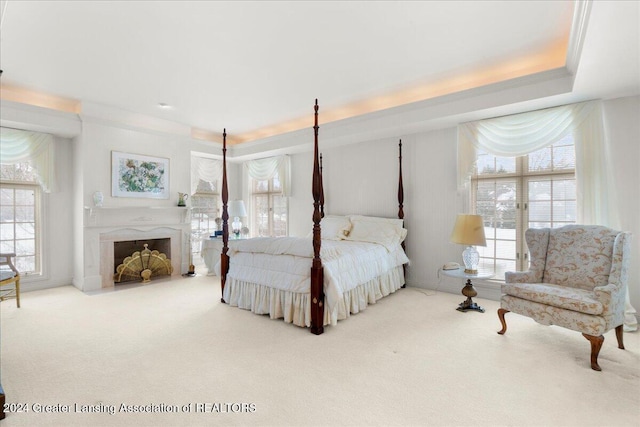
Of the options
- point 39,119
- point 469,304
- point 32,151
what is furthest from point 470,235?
point 32,151

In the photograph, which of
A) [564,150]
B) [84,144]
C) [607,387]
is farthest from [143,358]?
[564,150]

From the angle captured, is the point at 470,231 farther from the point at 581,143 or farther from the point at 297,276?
the point at 297,276

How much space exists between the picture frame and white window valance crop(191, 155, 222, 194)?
89cm

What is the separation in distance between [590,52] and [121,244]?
634cm

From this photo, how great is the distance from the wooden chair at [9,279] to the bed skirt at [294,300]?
89.0 inches

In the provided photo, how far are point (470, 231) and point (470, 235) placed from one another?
5 cm

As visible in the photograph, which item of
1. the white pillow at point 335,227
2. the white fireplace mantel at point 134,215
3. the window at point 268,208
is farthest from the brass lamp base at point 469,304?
the white fireplace mantel at point 134,215

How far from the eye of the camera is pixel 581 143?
3.41 meters

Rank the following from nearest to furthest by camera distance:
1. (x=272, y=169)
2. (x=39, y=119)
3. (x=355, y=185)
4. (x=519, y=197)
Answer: (x=519, y=197), (x=39, y=119), (x=355, y=185), (x=272, y=169)

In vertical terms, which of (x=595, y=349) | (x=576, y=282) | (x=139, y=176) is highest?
(x=139, y=176)

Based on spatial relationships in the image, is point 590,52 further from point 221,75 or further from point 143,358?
point 143,358

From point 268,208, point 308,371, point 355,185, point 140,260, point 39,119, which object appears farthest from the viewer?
point 268,208

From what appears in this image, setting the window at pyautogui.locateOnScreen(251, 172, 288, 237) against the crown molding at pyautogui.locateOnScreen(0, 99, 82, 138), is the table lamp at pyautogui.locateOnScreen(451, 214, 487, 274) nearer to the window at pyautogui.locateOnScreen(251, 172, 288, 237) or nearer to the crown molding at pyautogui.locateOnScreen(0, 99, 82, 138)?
the window at pyautogui.locateOnScreen(251, 172, 288, 237)

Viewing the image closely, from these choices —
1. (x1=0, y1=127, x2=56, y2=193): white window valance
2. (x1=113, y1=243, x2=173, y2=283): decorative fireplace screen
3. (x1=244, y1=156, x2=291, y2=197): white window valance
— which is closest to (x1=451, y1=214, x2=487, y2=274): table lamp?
(x1=244, y1=156, x2=291, y2=197): white window valance
